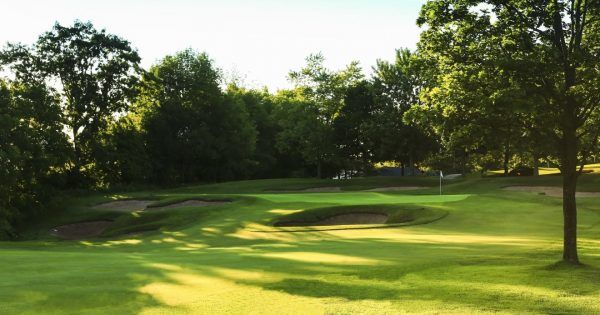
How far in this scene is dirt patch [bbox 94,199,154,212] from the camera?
134 ft

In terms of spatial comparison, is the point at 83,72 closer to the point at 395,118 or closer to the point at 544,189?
the point at 395,118

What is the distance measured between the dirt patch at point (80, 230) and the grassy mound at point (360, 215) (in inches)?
594

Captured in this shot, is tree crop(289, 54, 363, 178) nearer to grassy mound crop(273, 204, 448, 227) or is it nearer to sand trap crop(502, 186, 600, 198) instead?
sand trap crop(502, 186, 600, 198)

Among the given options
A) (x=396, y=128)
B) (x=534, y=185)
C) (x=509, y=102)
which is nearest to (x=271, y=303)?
(x=509, y=102)

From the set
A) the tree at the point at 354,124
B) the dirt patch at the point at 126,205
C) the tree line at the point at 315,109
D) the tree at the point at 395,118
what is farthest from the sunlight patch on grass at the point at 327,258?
the tree at the point at 354,124

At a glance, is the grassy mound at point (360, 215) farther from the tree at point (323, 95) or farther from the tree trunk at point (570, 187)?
the tree at point (323, 95)

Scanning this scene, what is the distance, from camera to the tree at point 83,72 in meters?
54.7

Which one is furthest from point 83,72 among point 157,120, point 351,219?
point 351,219

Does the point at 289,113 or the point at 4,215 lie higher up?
the point at 289,113

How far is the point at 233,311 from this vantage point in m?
8.60

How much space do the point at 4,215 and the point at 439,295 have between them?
3459 centimetres

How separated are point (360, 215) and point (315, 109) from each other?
3951 centimetres

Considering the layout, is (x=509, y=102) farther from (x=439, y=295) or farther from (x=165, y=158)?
(x=165, y=158)

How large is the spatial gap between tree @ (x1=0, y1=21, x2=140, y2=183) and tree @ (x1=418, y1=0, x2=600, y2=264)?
48.8 meters
